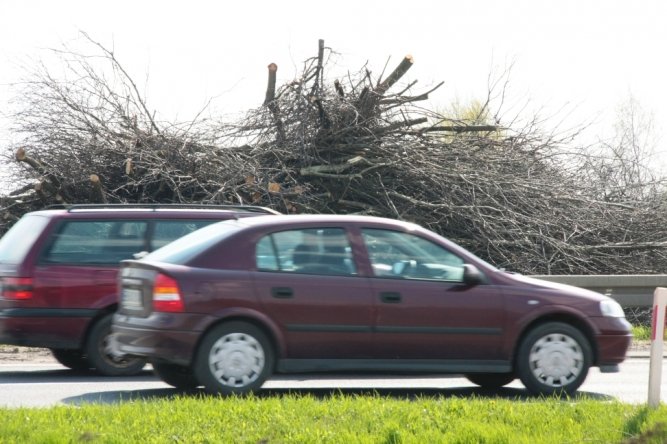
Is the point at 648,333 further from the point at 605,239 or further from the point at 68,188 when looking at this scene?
the point at 68,188

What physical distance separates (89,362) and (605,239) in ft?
40.0

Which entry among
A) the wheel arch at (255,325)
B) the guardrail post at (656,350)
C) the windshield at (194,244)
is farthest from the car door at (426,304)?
the guardrail post at (656,350)

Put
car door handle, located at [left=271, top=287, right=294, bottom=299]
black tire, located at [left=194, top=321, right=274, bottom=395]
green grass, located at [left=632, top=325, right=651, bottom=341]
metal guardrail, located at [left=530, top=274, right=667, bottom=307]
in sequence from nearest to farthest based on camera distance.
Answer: black tire, located at [left=194, top=321, right=274, bottom=395], car door handle, located at [left=271, top=287, right=294, bottom=299], metal guardrail, located at [left=530, top=274, right=667, bottom=307], green grass, located at [left=632, top=325, right=651, bottom=341]

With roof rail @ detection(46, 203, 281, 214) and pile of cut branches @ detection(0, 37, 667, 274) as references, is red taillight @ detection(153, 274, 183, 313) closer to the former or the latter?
roof rail @ detection(46, 203, 281, 214)

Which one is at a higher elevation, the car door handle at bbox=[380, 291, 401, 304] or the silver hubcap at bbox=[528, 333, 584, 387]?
the car door handle at bbox=[380, 291, 401, 304]

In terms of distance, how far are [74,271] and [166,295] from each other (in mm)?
2711

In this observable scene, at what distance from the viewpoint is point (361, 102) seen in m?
19.8

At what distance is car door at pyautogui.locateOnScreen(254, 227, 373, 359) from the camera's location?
9172mm

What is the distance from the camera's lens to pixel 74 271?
1134 centimetres

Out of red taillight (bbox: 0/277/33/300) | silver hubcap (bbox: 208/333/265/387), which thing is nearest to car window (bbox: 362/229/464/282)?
silver hubcap (bbox: 208/333/265/387)

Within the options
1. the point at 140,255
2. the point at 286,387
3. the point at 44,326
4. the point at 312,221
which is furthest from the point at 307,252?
the point at 44,326

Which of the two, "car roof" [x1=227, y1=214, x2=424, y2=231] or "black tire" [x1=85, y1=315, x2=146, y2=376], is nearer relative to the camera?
"car roof" [x1=227, y1=214, x2=424, y2=231]

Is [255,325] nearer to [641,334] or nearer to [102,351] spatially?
[102,351]

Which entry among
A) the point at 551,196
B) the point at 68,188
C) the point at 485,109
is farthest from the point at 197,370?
the point at 485,109
